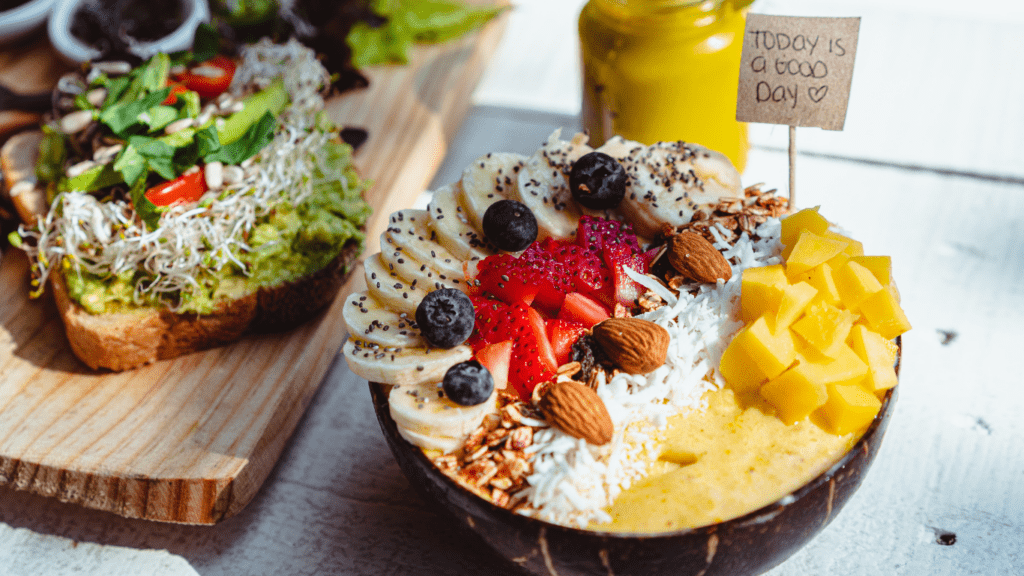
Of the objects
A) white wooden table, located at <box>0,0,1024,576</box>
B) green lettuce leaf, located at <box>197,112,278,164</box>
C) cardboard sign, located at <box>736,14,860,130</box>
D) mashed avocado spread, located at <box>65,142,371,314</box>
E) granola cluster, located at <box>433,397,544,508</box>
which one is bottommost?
white wooden table, located at <box>0,0,1024,576</box>

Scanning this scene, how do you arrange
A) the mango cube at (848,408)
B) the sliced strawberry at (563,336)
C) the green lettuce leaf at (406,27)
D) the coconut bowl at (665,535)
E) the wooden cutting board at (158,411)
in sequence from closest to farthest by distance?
the coconut bowl at (665,535), the mango cube at (848,408), the sliced strawberry at (563,336), the wooden cutting board at (158,411), the green lettuce leaf at (406,27)

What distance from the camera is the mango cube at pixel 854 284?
61.2 inches

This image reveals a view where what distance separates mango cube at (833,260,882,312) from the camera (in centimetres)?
155

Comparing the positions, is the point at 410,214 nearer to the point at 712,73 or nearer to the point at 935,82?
the point at 712,73

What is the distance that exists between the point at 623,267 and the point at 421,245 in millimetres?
508

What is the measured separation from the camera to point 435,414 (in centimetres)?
151

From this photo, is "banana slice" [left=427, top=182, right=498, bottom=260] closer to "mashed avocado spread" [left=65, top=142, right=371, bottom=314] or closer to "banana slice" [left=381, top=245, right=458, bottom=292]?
"banana slice" [left=381, top=245, right=458, bottom=292]

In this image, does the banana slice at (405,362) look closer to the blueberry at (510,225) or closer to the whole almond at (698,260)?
the blueberry at (510,225)

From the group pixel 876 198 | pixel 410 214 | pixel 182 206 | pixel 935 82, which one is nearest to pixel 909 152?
pixel 876 198

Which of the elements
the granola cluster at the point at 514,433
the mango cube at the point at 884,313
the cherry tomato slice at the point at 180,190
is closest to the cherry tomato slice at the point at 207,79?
the cherry tomato slice at the point at 180,190

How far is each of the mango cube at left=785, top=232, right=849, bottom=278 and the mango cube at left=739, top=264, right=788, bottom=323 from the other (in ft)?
0.09

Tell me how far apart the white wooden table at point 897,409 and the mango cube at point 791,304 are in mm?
701

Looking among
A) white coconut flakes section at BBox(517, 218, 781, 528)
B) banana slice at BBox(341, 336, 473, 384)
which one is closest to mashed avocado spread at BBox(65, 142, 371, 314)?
banana slice at BBox(341, 336, 473, 384)

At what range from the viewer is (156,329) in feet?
7.47
